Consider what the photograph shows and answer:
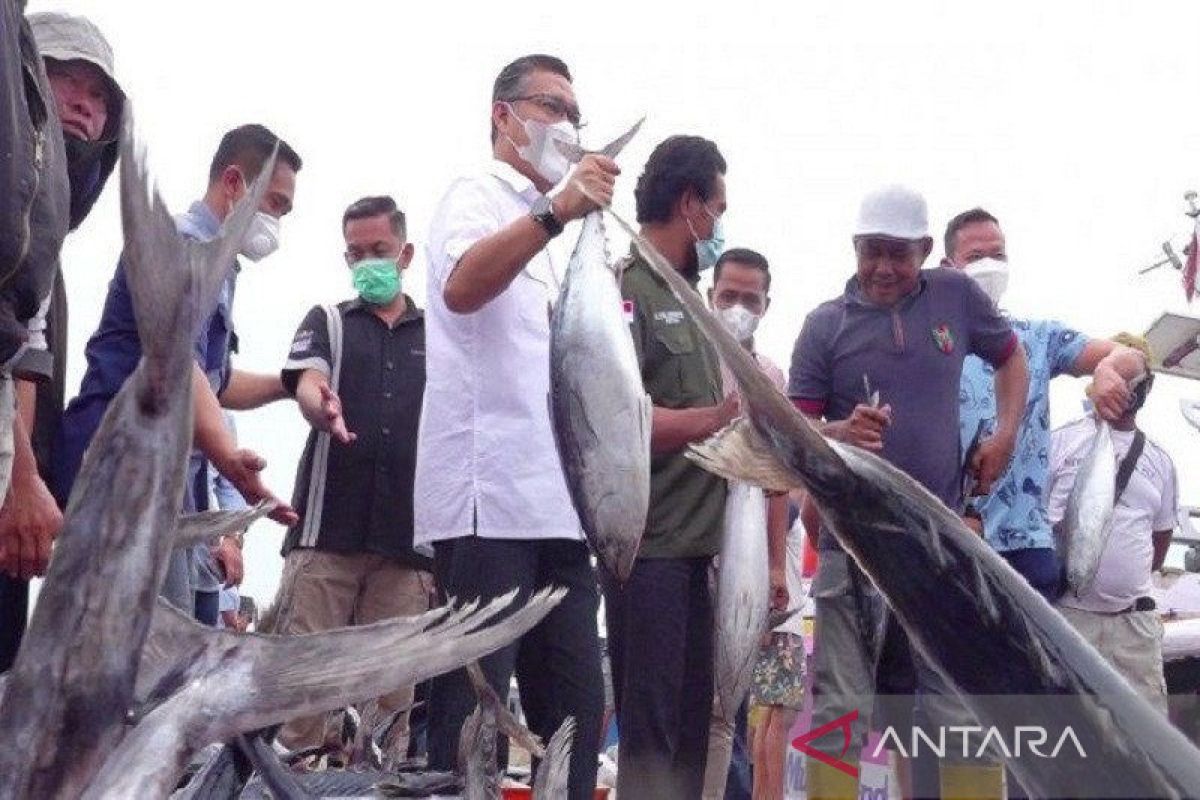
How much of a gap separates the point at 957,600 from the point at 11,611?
6.23 feet

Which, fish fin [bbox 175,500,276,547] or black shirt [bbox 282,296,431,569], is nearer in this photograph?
fish fin [bbox 175,500,276,547]

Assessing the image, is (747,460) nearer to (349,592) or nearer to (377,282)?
(349,592)

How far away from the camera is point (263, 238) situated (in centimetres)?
431

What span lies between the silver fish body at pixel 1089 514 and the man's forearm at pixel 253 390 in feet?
9.29

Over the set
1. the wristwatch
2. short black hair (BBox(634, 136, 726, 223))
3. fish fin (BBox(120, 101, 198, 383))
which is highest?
short black hair (BBox(634, 136, 726, 223))

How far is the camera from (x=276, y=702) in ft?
4.30

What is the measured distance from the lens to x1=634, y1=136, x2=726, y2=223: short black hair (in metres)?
3.82

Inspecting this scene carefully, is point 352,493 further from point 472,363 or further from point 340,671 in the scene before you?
point 340,671

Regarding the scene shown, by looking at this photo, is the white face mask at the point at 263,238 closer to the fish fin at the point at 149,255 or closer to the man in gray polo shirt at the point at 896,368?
the man in gray polo shirt at the point at 896,368

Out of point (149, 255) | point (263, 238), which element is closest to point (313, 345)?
point (263, 238)

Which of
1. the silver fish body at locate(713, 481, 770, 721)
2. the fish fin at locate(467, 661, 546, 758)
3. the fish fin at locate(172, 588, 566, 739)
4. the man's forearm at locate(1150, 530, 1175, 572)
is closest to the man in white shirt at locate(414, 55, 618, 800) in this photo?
the silver fish body at locate(713, 481, 770, 721)

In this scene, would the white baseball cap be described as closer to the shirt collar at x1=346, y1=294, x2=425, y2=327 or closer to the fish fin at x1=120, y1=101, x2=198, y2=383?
the shirt collar at x1=346, y1=294, x2=425, y2=327

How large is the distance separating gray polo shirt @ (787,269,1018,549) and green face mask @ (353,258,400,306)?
1.72 meters

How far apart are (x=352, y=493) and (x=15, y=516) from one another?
2.46 meters
